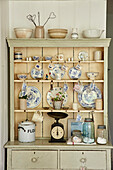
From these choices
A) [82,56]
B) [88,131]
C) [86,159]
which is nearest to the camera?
[86,159]

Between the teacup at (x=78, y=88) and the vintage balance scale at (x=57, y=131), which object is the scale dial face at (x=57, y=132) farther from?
the teacup at (x=78, y=88)

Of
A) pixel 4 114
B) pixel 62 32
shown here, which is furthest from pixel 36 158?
pixel 62 32

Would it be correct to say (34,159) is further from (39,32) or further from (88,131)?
(39,32)

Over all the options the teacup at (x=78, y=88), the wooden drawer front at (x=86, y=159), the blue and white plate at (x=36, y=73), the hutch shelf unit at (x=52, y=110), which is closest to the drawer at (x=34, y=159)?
the hutch shelf unit at (x=52, y=110)

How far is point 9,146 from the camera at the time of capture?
3.21m

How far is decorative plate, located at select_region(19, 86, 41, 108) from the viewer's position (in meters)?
3.59

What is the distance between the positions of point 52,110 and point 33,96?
12.9 inches

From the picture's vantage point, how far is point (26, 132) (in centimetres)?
335

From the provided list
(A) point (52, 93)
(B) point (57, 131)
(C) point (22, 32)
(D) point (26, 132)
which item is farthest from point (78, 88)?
(C) point (22, 32)

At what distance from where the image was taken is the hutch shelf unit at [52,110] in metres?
3.21

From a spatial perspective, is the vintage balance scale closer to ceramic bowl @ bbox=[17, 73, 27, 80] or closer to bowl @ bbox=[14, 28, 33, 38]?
ceramic bowl @ bbox=[17, 73, 27, 80]

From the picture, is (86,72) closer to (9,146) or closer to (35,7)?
(35,7)

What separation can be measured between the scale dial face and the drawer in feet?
0.72

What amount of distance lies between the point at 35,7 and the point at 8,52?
66 centimetres
